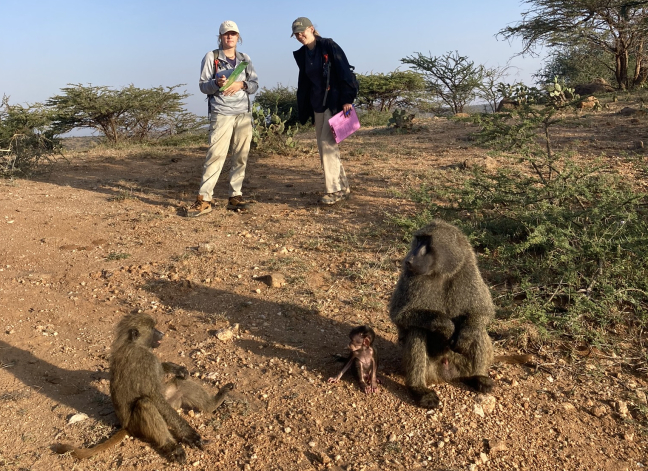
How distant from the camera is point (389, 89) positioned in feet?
67.5

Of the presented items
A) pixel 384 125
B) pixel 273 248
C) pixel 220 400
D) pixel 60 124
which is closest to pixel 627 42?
pixel 384 125

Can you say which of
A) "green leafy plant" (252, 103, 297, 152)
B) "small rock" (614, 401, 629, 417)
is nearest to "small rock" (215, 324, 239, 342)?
"small rock" (614, 401, 629, 417)

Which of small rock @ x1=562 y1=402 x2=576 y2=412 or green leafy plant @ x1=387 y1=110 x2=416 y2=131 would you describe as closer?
small rock @ x1=562 y1=402 x2=576 y2=412

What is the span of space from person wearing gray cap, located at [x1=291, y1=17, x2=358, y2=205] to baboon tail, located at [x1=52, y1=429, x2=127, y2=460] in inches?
170

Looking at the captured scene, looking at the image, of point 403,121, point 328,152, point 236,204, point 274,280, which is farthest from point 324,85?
point 403,121

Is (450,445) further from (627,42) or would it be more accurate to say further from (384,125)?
(627,42)

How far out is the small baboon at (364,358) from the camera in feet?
11.1

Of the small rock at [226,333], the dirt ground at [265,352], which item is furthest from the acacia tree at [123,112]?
the small rock at [226,333]

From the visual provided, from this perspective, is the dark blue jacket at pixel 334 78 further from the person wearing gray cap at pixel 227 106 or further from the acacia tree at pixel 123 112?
the acacia tree at pixel 123 112

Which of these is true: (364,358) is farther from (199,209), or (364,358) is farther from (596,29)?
(596,29)

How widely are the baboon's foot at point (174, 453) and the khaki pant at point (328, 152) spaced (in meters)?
4.36

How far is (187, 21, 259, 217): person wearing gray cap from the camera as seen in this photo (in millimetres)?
6445

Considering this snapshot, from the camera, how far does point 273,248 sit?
5.70 m

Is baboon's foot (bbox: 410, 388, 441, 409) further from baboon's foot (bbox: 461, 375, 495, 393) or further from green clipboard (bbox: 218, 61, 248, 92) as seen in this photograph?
green clipboard (bbox: 218, 61, 248, 92)
